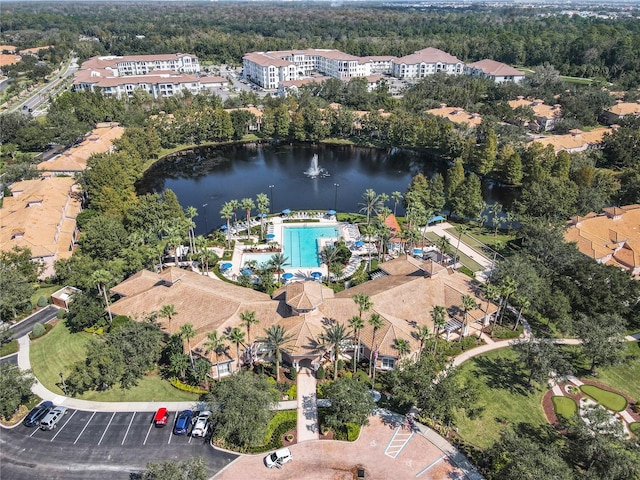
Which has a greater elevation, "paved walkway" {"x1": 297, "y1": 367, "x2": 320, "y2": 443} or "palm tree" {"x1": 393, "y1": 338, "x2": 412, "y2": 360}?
"palm tree" {"x1": 393, "y1": 338, "x2": 412, "y2": 360}

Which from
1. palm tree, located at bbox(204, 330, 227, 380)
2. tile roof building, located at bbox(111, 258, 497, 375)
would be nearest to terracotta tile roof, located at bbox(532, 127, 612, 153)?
tile roof building, located at bbox(111, 258, 497, 375)

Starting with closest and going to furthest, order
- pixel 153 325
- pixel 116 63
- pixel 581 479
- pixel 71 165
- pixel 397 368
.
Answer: pixel 581 479 → pixel 397 368 → pixel 153 325 → pixel 71 165 → pixel 116 63

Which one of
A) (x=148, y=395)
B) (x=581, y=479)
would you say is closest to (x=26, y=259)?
(x=148, y=395)

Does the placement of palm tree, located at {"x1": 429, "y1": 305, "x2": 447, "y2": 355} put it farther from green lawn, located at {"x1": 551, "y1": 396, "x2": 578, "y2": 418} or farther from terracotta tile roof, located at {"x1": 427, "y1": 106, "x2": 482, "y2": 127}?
terracotta tile roof, located at {"x1": 427, "y1": 106, "x2": 482, "y2": 127}

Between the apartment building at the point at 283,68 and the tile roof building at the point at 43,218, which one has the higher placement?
the apartment building at the point at 283,68

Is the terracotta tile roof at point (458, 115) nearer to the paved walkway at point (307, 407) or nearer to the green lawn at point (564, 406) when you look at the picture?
the green lawn at point (564, 406)

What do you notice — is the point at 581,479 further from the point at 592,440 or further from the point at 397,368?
the point at 397,368

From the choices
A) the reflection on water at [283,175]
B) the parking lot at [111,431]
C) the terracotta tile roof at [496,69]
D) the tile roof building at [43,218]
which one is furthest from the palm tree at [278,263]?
the terracotta tile roof at [496,69]
